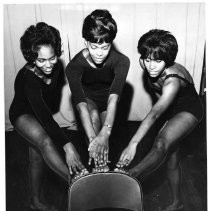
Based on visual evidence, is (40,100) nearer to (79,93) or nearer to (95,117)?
(79,93)

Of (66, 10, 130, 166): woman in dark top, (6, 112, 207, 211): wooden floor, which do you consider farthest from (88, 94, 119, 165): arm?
(6, 112, 207, 211): wooden floor

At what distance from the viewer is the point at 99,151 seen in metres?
1.07

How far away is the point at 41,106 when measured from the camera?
3.81 feet

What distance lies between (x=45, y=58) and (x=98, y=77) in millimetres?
352

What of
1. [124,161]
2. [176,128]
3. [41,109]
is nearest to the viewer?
[124,161]

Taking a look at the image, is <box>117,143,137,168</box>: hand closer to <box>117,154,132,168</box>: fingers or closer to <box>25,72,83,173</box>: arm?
<box>117,154,132,168</box>: fingers

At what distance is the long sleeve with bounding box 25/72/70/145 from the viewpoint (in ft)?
3.68

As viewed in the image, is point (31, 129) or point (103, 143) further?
point (31, 129)

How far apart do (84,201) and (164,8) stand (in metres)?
1.29

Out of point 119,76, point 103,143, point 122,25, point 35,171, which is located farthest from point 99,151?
point 122,25

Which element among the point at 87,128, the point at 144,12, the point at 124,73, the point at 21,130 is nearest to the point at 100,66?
the point at 124,73

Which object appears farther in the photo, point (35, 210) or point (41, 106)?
point (35, 210)

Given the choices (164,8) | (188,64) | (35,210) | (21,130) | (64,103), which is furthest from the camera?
(64,103)

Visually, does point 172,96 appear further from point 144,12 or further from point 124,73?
point 144,12
